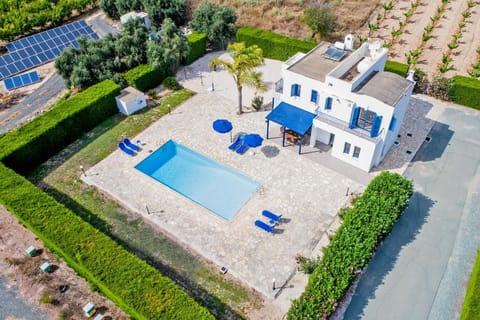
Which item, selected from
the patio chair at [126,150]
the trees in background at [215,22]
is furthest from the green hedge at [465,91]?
the patio chair at [126,150]

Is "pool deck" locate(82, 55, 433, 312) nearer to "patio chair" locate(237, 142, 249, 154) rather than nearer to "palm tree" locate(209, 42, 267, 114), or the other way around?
"patio chair" locate(237, 142, 249, 154)

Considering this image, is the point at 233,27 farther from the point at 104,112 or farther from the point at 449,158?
the point at 449,158

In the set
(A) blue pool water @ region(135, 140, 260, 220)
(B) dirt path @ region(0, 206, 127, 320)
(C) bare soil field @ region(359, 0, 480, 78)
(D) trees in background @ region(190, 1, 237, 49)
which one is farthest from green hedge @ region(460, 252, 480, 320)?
(D) trees in background @ region(190, 1, 237, 49)

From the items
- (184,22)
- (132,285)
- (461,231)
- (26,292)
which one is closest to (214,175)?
(132,285)

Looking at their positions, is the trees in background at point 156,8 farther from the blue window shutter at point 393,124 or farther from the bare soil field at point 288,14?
the blue window shutter at point 393,124

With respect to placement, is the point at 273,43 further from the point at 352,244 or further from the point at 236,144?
the point at 352,244

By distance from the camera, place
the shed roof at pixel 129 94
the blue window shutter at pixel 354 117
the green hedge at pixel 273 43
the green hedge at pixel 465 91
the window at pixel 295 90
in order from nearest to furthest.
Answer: the blue window shutter at pixel 354 117 → the window at pixel 295 90 → the green hedge at pixel 465 91 → the shed roof at pixel 129 94 → the green hedge at pixel 273 43
